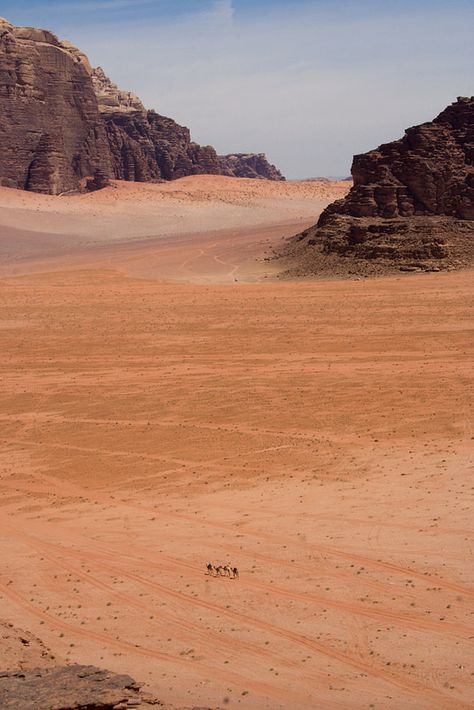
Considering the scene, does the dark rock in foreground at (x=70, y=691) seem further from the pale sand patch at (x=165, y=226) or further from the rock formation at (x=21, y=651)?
the pale sand patch at (x=165, y=226)

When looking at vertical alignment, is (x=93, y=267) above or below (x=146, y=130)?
below

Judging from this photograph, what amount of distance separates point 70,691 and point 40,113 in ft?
254

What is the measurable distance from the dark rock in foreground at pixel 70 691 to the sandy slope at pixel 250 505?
43.9 inches

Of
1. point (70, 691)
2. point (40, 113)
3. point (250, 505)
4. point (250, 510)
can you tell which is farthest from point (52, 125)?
point (70, 691)

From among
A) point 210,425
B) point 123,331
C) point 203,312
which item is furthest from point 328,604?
point 203,312

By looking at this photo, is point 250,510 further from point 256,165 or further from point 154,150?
point 256,165

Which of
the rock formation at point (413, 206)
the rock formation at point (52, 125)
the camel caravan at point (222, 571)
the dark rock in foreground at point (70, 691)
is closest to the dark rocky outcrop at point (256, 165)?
the rock formation at point (52, 125)

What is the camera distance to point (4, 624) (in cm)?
879

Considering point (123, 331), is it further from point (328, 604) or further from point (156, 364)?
point (328, 604)

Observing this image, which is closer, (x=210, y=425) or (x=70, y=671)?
(x=70, y=671)

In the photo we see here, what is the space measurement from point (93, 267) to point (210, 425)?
34.0 metres

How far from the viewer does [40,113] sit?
260 feet

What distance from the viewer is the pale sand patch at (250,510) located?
8.45m

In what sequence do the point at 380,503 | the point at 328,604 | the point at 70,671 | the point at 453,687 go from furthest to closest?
the point at 380,503
the point at 328,604
the point at 453,687
the point at 70,671
